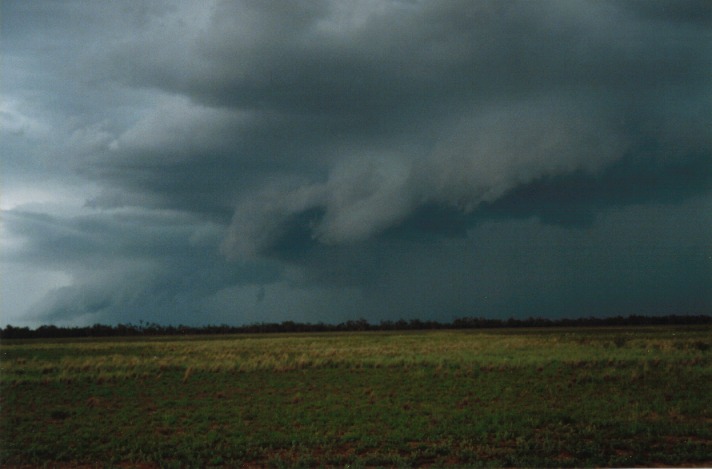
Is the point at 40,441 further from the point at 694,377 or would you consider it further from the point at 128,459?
the point at 694,377

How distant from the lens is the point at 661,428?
15000 millimetres

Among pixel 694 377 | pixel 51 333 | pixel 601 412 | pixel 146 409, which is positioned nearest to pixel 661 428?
pixel 601 412

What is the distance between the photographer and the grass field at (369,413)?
1317 cm

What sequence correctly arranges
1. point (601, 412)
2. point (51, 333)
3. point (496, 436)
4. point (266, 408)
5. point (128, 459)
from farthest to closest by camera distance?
point (51, 333) → point (266, 408) → point (601, 412) → point (496, 436) → point (128, 459)

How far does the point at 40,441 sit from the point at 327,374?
46.7 ft

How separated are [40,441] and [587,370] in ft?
69.8

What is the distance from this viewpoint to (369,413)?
1745cm

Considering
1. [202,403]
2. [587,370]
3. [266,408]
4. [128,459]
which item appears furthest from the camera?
[587,370]

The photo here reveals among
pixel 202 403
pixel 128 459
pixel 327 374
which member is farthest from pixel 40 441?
pixel 327 374

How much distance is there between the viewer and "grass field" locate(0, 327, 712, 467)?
519 inches

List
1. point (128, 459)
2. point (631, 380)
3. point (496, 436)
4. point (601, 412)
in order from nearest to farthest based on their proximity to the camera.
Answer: point (128, 459) → point (496, 436) → point (601, 412) → point (631, 380)

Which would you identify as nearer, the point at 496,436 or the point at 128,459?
the point at 128,459

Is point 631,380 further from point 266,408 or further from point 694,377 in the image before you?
point 266,408

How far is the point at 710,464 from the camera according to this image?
40.3ft
